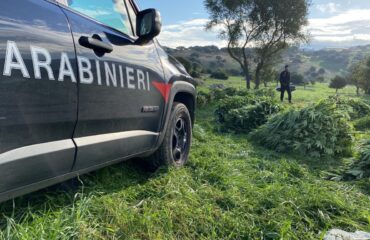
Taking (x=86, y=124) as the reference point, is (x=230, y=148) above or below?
below

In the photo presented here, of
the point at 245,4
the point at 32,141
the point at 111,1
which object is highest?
the point at 245,4

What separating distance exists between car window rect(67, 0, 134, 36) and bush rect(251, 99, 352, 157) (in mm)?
3756

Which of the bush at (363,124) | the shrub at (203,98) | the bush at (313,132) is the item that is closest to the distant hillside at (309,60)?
the shrub at (203,98)

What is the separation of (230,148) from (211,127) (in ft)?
7.13

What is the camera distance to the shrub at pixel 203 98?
11664 millimetres

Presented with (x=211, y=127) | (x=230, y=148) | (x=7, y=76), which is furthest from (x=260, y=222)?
(x=211, y=127)

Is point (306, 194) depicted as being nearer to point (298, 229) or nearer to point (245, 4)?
point (298, 229)

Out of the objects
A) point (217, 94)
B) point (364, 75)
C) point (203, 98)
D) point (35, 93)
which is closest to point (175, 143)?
point (35, 93)

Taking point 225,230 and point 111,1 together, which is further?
point 111,1

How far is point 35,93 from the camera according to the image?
5.71 feet

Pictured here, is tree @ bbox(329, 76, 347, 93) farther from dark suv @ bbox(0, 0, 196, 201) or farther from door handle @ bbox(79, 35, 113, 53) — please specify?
door handle @ bbox(79, 35, 113, 53)

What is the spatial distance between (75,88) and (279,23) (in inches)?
957

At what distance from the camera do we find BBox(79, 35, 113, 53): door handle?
7.00 feet

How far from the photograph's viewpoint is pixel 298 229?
2.53 m
